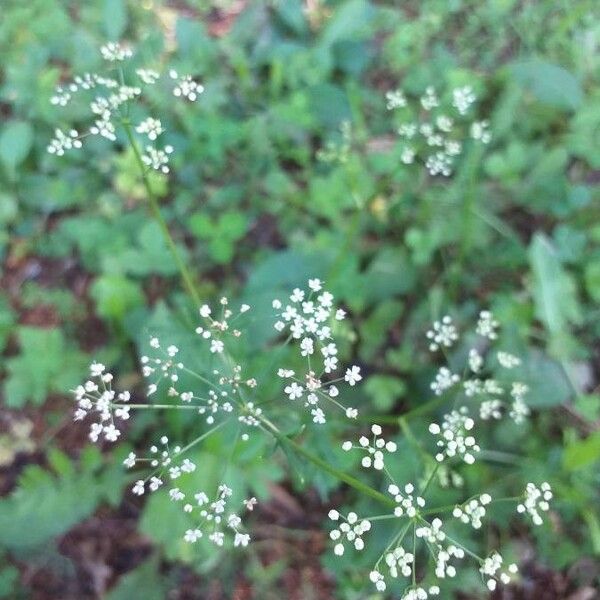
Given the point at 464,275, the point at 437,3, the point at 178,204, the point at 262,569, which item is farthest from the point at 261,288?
the point at 437,3

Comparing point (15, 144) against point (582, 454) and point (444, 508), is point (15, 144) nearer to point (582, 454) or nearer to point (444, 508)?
point (444, 508)

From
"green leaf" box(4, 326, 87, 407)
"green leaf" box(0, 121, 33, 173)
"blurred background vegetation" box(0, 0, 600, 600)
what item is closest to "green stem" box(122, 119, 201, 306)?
"blurred background vegetation" box(0, 0, 600, 600)

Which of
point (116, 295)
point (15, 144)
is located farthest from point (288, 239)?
point (15, 144)

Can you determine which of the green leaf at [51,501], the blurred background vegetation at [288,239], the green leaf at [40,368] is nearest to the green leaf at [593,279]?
the blurred background vegetation at [288,239]

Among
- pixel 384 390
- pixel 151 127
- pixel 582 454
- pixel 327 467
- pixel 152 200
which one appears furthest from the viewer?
pixel 384 390

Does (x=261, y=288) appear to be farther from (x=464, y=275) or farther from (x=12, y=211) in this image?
(x=12, y=211)

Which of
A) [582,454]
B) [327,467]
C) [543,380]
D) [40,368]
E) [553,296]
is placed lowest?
[40,368]
